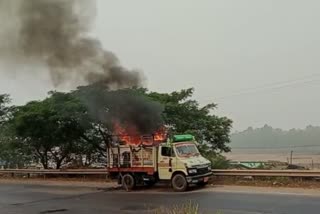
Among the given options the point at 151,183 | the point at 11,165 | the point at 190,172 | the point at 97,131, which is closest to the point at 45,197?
the point at 151,183

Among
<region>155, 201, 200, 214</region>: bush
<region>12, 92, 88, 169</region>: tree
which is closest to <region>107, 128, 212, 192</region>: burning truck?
<region>12, 92, 88, 169</region>: tree

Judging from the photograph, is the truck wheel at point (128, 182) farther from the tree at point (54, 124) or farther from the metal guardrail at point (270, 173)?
the tree at point (54, 124)

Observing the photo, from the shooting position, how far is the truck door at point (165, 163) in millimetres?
20447

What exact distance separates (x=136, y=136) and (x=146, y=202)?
598cm

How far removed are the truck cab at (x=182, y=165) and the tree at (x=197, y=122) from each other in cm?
600

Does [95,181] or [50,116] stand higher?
[50,116]

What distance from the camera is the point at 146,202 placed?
1650cm

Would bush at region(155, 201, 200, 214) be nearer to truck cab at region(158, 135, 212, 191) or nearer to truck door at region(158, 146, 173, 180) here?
truck cab at region(158, 135, 212, 191)

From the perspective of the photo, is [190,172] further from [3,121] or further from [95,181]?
[3,121]

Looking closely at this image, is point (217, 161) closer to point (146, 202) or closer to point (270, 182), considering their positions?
point (270, 182)

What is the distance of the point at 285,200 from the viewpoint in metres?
14.9

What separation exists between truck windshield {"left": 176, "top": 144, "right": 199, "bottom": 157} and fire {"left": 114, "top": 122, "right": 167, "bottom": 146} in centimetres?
118

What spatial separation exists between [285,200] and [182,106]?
14.3 meters

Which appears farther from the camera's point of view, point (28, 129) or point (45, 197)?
point (28, 129)
